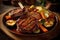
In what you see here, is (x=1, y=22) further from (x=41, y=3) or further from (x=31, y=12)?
(x=41, y=3)

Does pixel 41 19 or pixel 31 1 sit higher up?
pixel 31 1

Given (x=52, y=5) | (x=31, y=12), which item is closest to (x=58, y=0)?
(x=52, y=5)

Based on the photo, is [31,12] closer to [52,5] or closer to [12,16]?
[12,16]

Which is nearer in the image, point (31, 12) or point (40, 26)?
point (40, 26)

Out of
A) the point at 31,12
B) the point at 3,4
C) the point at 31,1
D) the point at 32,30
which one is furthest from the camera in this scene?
the point at 3,4

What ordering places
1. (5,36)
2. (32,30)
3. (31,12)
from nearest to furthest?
(32,30) → (5,36) → (31,12)

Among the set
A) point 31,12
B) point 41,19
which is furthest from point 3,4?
point 41,19

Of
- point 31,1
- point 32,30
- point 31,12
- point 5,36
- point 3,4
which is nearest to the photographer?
point 32,30

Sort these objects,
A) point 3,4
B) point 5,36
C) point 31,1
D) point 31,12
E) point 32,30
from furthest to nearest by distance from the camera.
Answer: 1. point 3,4
2. point 31,1
3. point 31,12
4. point 5,36
5. point 32,30

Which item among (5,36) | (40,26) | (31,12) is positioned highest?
(31,12)
